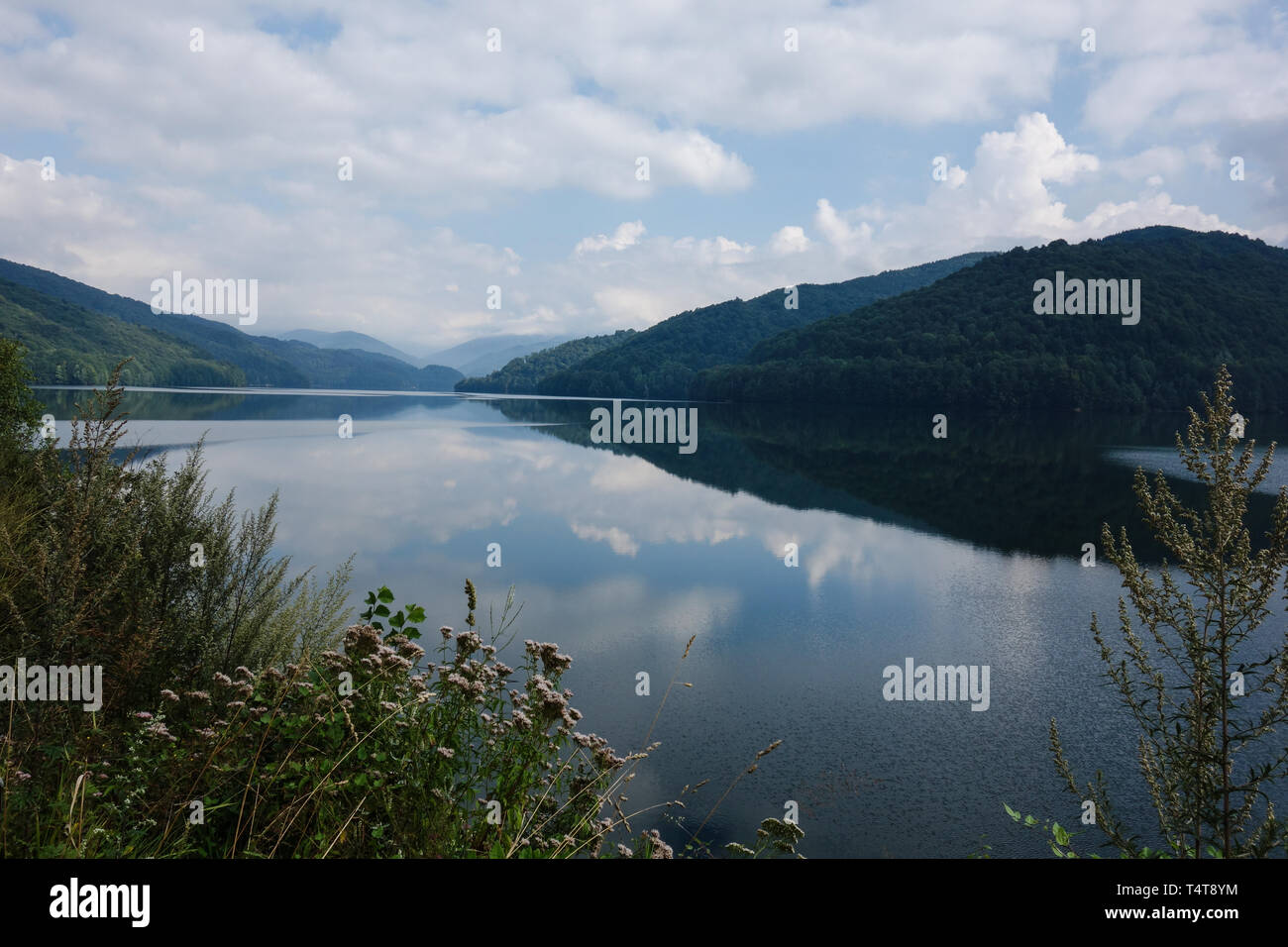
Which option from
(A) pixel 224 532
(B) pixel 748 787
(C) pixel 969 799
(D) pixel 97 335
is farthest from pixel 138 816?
(D) pixel 97 335

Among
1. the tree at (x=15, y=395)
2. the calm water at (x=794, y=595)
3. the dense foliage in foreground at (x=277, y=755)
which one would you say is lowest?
the calm water at (x=794, y=595)

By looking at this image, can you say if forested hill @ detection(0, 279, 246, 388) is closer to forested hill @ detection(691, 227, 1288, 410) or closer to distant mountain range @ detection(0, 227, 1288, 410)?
distant mountain range @ detection(0, 227, 1288, 410)

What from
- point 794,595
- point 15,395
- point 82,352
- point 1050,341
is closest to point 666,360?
point 1050,341

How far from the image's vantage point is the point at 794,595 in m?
18.3

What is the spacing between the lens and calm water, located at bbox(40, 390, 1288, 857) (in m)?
9.48

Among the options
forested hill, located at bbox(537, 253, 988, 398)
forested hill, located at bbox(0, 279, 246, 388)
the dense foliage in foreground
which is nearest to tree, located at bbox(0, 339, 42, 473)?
the dense foliage in foreground

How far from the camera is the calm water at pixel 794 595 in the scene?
31.1 feet

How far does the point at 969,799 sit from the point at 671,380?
516ft

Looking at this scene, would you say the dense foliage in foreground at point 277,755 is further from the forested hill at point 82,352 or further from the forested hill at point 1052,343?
the forested hill at point 82,352

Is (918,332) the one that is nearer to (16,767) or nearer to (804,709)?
(804,709)

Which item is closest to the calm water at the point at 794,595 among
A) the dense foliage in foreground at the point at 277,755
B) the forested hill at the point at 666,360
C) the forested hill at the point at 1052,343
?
the dense foliage in foreground at the point at 277,755

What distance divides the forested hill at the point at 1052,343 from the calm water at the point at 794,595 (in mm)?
57742

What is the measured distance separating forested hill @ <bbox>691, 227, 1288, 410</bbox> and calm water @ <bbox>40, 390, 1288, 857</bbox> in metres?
57.7
